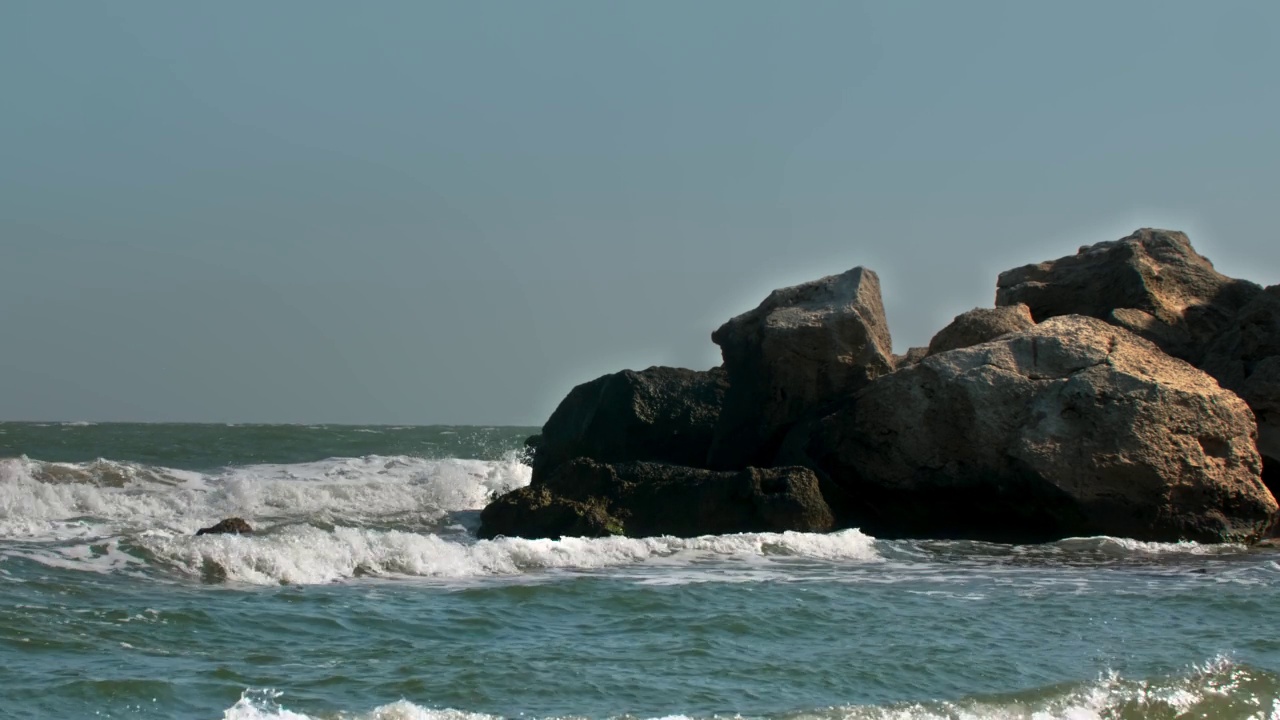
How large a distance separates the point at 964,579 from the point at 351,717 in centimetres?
684

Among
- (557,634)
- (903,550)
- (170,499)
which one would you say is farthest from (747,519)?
(170,499)

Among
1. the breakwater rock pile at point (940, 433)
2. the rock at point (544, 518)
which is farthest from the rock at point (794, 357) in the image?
the rock at point (544, 518)

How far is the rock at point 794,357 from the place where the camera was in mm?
16344

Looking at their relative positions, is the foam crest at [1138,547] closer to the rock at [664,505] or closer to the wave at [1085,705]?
the rock at [664,505]

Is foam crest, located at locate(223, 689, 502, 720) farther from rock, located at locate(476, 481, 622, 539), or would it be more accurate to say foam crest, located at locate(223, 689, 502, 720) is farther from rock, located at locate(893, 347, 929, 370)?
rock, located at locate(893, 347, 929, 370)

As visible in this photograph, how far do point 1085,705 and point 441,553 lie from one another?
21.7 ft

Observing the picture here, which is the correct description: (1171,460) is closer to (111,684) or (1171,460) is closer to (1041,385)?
(1041,385)

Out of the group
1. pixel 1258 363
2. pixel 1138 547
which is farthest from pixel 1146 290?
pixel 1138 547

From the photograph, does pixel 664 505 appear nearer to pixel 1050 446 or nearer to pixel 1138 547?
pixel 1050 446

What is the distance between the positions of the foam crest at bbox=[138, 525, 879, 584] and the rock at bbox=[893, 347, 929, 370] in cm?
522

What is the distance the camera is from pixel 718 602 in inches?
407

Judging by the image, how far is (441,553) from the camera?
40.8 ft

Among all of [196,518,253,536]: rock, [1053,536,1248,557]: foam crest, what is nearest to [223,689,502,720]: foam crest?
[196,518,253,536]: rock

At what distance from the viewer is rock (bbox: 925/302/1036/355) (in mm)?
16844
